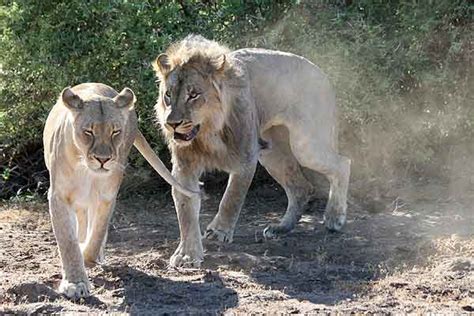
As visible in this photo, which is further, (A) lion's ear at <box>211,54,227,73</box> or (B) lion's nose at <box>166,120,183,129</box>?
(A) lion's ear at <box>211,54,227,73</box>

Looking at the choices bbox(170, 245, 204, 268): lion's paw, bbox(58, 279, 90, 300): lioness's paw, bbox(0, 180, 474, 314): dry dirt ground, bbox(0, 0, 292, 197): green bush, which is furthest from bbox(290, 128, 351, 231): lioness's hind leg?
bbox(58, 279, 90, 300): lioness's paw

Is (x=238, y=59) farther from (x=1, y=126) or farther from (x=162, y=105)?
(x=1, y=126)

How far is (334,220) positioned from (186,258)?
1808 mm

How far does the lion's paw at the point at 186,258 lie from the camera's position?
671 centimetres

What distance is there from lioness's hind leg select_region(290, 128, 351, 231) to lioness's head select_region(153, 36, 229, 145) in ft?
3.62

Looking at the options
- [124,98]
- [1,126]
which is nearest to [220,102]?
[124,98]

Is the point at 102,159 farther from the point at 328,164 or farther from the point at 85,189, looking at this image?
the point at 328,164

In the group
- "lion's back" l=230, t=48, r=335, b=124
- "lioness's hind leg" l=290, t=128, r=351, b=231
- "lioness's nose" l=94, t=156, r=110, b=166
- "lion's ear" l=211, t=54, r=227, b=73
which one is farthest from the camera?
"lioness's hind leg" l=290, t=128, r=351, b=231

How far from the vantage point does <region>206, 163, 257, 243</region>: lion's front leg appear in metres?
7.21

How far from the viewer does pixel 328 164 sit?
820cm

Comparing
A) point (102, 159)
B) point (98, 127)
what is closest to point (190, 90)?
point (98, 127)

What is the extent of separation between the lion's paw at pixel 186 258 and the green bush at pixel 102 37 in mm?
2338

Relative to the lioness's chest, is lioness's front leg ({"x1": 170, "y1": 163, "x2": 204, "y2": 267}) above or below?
below

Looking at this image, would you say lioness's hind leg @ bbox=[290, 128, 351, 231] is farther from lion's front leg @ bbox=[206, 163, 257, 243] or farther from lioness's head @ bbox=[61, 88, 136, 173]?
lioness's head @ bbox=[61, 88, 136, 173]
